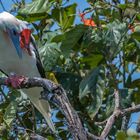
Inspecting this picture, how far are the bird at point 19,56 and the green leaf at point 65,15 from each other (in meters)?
0.19

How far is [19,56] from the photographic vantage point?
7.46ft

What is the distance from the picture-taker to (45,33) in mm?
2453

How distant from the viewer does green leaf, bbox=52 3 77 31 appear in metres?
2.34

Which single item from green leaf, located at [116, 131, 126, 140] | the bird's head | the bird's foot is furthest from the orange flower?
green leaf, located at [116, 131, 126, 140]

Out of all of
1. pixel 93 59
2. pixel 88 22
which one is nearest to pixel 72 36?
pixel 88 22

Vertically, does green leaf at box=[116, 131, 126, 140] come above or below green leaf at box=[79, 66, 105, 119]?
above

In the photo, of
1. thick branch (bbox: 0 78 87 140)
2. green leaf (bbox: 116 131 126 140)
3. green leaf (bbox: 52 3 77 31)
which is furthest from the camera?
green leaf (bbox: 52 3 77 31)

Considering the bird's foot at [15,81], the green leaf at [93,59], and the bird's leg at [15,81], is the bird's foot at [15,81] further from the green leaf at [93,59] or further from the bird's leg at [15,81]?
the green leaf at [93,59]

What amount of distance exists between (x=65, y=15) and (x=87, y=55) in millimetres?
234

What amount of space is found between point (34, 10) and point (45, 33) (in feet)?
0.74

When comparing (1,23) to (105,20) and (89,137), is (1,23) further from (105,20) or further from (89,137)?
(89,137)

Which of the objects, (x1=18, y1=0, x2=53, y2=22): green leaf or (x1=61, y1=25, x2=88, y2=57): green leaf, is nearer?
(x1=61, y1=25, x2=88, y2=57): green leaf

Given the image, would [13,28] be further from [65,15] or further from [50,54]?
[65,15]

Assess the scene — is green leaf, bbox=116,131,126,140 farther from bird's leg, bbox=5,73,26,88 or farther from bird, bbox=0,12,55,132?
bird, bbox=0,12,55,132
